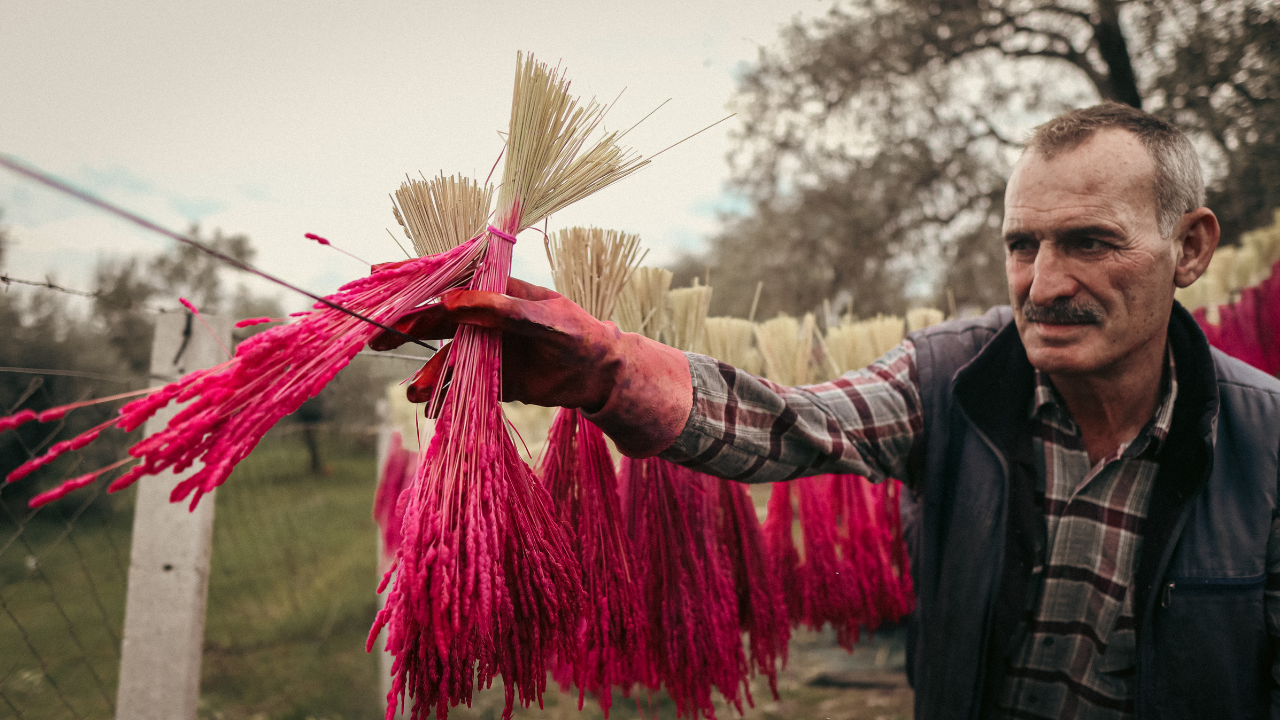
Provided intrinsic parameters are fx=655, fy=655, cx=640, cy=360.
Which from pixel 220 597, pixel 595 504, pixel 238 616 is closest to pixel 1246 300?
pixel 595 504

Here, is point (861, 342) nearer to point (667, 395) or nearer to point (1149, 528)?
point (1149, 528)

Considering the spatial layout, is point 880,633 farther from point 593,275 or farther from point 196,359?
point 196,359

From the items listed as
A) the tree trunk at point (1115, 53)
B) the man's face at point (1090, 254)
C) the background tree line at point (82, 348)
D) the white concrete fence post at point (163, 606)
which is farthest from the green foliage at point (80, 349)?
the tree trunk at point (1115, 53)

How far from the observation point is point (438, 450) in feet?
3.20

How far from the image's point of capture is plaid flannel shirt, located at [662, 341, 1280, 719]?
60.2 inches

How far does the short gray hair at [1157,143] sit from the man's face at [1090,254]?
0.07 feet

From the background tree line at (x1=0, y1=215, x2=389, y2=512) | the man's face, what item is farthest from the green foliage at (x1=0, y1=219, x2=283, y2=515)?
the man's face

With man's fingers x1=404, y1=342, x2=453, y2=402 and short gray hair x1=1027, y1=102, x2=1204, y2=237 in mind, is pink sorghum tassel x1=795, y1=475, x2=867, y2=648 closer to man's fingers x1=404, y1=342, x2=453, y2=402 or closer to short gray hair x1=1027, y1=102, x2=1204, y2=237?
short gray hair x1=1027, y1=102, x2=1204, y2=237

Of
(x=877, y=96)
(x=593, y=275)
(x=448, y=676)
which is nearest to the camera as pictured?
(x=448, y=676)

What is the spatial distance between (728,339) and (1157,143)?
1.21m

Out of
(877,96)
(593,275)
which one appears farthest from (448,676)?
(877,96)

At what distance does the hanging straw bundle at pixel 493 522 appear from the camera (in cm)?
85

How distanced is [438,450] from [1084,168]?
1529 millimetres

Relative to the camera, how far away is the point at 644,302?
1832 mm
